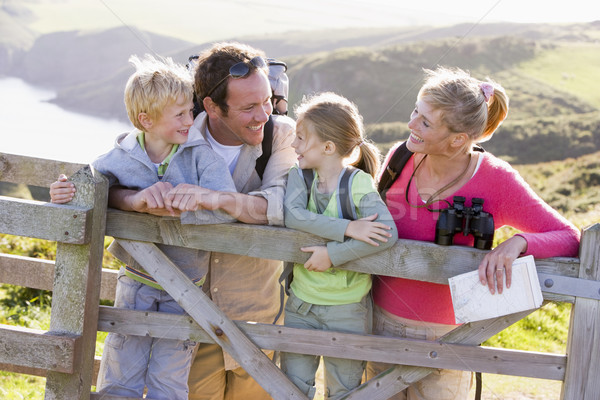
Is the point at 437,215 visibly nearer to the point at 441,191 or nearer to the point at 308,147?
the point at 441,191

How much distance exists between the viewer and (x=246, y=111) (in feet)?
10.5

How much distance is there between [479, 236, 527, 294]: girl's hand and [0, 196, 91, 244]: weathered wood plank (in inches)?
68.8

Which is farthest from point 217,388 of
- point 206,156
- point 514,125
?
point 514,125

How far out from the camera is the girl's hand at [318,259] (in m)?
2.60

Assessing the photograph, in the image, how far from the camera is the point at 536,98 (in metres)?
43.4

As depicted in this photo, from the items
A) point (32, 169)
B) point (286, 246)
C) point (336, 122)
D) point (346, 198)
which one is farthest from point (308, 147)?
point (32, 169)

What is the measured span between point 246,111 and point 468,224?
1.34 m

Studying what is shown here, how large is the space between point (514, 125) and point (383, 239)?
3994 cm

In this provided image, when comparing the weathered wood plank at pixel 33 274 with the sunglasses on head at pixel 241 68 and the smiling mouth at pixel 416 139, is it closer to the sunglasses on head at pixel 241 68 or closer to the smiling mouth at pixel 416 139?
the sunglasses on head at pixel 241 68

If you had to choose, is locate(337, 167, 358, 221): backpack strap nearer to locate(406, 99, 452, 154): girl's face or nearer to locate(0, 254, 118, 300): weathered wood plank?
locate(406, 99, 452, 154): girl's face

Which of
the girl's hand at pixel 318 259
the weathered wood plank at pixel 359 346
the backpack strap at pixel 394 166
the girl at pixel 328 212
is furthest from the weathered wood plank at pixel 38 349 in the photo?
the backpack strap at pixel 394 166

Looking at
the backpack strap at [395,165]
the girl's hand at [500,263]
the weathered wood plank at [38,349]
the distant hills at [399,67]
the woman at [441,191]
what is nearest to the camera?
the girl's hand at [500,263]

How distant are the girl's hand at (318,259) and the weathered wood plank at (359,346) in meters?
0.33

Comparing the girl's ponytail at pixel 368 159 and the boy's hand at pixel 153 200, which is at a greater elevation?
the girl's ponytail at pixel 368 159
